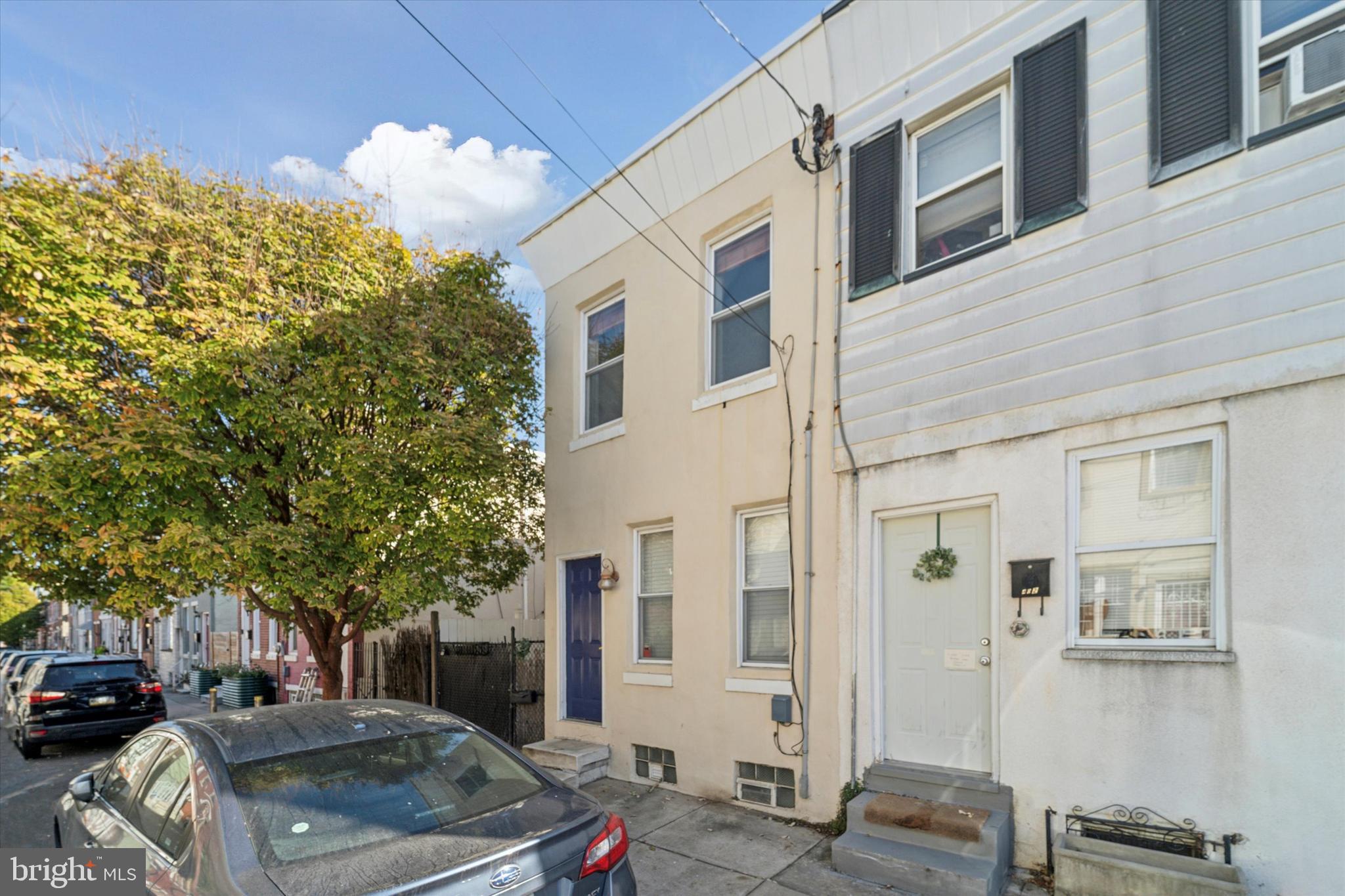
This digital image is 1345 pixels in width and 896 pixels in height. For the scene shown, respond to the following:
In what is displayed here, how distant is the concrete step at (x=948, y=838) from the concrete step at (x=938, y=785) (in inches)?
4.6

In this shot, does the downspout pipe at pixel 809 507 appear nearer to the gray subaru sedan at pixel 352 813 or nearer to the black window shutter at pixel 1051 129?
the black window shutter at pixel 1051 129

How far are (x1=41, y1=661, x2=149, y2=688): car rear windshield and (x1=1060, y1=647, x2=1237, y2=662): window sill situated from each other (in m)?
13.9

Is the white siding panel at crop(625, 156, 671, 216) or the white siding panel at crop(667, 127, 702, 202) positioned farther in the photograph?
the white siding panel at crop(625, 156, 671, 216)

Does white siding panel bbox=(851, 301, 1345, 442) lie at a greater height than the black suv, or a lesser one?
greater

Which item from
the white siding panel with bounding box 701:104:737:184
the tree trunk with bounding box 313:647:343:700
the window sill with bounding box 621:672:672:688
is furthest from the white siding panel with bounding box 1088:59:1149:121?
the tree trunk with bounding box 313:647:343:700

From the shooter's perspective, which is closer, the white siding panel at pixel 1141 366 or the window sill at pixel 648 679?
the white siding panel at pixel 1141 366

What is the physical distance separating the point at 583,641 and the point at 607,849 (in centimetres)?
593

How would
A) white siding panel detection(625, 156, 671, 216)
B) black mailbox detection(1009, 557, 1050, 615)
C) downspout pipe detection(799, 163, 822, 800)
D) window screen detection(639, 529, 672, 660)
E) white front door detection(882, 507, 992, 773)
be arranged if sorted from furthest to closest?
white siding panel detection(625, 156, 671, 216) < window screen detection(639, 529, 672, 660) < downspout pipe detection(799, 163, 822, 800) < white front door detection(882, 507, 992, 773) < black mailbox detection(1009, 557, 1050, 615)

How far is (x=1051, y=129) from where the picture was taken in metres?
5.39

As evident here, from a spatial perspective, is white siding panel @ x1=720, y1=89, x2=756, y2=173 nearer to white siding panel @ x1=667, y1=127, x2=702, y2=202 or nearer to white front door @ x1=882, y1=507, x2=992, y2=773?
white siding panel @ x1=667, y1=127, x2=702, y2=202

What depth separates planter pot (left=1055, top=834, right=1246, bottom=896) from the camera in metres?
4.05

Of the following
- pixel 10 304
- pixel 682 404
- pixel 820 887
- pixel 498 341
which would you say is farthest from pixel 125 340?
pixel 820 887

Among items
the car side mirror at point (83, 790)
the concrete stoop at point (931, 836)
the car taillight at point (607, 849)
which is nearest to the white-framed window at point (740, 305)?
the concrete stoop at point (931, 836)

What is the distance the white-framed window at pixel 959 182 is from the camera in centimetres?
586
